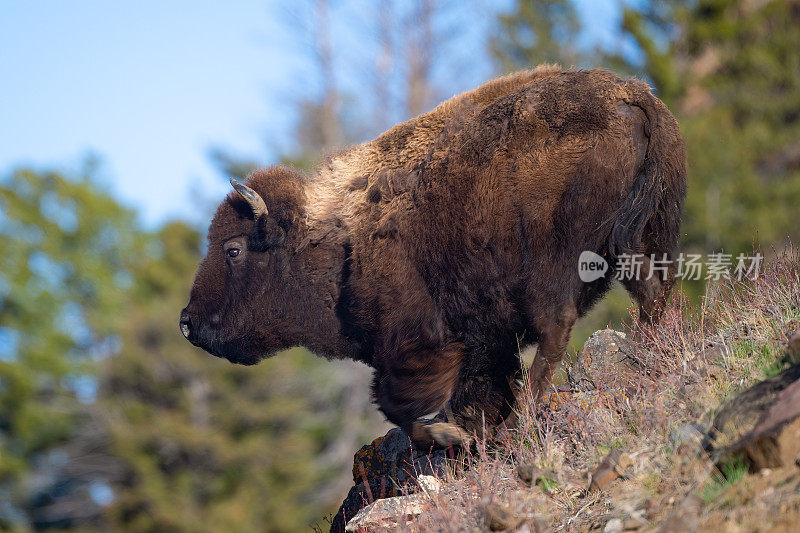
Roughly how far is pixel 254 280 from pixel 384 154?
152 centimetres

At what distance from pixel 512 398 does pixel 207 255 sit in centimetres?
285

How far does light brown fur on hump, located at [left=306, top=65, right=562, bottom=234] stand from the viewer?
21.4 feet

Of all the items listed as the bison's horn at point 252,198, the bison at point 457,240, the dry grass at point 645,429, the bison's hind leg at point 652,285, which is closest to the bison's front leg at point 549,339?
the bison at point 457,240

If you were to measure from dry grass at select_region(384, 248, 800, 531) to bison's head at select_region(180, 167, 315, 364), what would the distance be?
1956 millimetres

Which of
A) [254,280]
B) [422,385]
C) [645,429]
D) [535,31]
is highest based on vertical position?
[535,31]

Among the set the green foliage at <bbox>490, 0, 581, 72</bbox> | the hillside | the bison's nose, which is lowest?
the hillside

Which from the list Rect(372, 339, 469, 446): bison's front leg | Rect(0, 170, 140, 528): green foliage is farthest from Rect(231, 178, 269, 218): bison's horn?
Rect(0, 170, 140, 528): green foliage

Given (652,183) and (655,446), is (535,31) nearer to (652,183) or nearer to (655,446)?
(652,183)

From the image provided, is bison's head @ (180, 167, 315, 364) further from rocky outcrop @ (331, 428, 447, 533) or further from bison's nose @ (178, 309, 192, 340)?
rocky outcrop @ (331, 428, 447, 533)

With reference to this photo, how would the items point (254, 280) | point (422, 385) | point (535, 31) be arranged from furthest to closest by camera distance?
point (535, 31)
point (254, 280)
point (422, 385)

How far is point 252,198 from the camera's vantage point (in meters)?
6.91

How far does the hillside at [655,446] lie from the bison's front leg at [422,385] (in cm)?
32

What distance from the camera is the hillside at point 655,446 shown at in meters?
3.81

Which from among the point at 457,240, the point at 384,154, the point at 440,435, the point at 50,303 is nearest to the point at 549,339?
the point at 457,240
